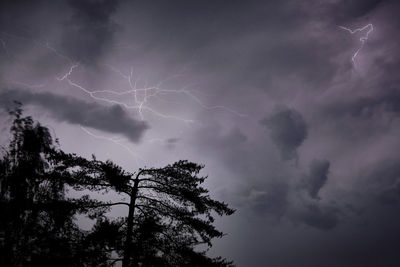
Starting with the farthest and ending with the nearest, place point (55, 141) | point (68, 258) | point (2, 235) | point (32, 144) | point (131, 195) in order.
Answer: point (55, 141) < point (32, 144) < point (131, 195) < point (2, 235) < point (68, 258)

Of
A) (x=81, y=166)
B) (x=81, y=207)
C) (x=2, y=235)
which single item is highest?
(x=81, y=166)

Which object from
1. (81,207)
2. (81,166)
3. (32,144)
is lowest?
(81,207)

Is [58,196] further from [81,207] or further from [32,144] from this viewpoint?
[32,144]

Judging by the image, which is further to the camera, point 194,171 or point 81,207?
point 194,171

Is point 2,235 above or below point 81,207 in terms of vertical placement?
below

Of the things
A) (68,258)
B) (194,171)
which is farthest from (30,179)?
(194,171)

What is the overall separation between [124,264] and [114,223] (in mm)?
1548

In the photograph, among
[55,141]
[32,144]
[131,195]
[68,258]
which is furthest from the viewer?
[55,141]

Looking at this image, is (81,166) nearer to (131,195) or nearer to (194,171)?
(131,195)

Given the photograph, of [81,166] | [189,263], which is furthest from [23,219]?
[189,263]

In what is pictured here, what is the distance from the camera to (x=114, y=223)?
33.6 feet

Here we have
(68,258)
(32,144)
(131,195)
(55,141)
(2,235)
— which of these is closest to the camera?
(68,258)

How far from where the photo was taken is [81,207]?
10477 mm

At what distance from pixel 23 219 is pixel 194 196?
6.90 metres
